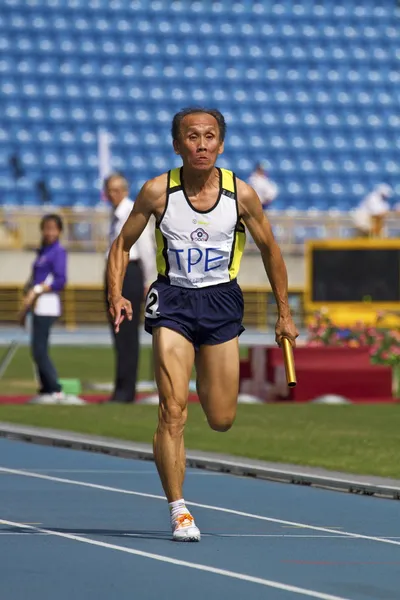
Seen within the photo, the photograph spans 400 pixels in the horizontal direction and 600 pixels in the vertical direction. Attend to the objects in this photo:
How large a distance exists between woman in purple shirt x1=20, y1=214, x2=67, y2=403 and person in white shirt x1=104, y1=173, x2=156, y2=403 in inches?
29.4

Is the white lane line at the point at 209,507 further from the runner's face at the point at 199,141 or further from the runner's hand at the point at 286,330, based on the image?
the runner's face at the point at 199,141

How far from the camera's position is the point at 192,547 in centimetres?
777

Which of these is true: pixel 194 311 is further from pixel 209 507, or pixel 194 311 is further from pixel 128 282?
pixel 128 282

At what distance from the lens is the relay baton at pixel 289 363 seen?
26.3ft

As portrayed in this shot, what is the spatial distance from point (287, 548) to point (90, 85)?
32.0m

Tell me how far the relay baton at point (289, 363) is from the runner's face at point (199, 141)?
3.14 ft

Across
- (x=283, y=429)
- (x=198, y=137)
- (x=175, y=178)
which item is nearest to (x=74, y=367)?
(x=283, y=429)

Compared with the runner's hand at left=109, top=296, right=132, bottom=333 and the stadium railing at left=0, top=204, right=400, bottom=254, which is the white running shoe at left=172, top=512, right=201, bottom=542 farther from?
the stadium railing at left=0, top=204, right=400, bottom=254

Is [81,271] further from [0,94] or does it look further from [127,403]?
[127,403]

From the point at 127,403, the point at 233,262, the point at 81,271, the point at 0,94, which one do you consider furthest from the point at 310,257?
the point at 233,262

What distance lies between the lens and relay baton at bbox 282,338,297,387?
801 cm

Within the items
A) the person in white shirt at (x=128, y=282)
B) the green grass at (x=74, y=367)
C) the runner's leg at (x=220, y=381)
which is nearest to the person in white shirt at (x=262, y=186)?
the green grass at (x=74, y=367)

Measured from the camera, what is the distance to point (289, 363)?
810 centimetres

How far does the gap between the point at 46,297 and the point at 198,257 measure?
890 cm
